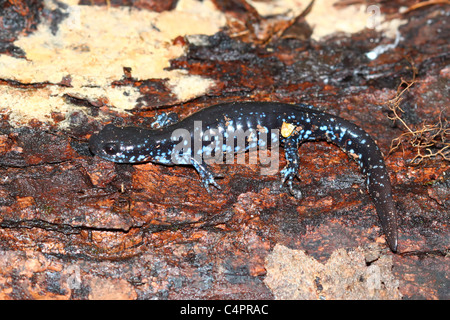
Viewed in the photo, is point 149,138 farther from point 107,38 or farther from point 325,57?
point 325,57

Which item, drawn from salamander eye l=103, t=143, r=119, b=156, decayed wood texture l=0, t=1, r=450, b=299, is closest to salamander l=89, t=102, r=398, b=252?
salamander eye l=103, t=143, r=119, b=156

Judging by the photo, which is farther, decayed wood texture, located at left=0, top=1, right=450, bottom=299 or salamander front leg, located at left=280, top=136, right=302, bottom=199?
salamander front leg, located at left=280, top=136, right=302, bottom=199

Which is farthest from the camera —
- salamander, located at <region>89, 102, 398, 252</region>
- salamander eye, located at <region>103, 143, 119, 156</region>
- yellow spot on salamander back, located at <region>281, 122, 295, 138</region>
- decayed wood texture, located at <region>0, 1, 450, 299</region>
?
yellow spot on salamander back, located at <region>281, 122, 295, 138</region>

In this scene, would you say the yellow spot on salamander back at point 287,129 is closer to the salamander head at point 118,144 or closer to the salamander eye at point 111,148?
the salamander head at point 118,144

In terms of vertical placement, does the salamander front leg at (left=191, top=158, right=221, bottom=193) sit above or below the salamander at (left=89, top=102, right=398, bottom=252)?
below

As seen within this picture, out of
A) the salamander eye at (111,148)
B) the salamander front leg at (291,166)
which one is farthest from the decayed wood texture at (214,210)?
the salamander eye at (111,148)

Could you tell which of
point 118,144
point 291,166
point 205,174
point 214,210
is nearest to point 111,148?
point 118,144

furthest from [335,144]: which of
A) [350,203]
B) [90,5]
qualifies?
[90,5]

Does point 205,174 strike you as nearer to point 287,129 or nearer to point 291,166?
point 291,166

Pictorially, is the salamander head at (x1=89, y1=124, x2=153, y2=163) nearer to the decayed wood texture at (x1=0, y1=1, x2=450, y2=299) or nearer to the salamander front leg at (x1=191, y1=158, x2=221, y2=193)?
the decayed wood texture at (x1=0, y1=1, x2=450, y2=299)
